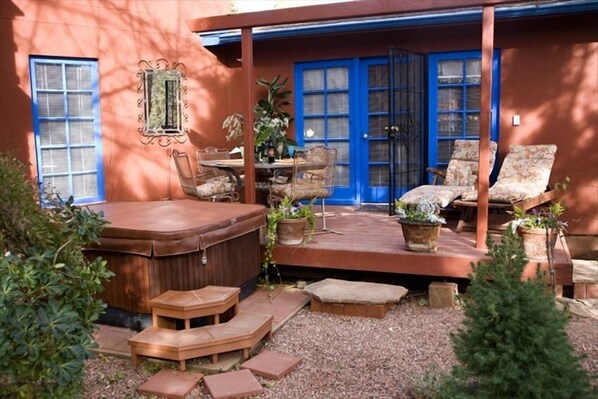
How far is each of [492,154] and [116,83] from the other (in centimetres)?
467

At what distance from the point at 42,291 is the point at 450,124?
5.74 m

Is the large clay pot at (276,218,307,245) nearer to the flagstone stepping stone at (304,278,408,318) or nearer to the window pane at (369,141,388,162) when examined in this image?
the flagstone stepping stone at (304,278,408,318)

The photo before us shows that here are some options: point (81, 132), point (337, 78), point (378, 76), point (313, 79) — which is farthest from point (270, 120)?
point (81, 132)

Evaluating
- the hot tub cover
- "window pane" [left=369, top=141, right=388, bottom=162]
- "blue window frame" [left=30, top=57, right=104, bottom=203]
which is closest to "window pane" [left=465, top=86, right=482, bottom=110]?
"window pane" [left=369, top=141, right=388, bottom=162]

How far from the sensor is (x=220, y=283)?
4.43 metres

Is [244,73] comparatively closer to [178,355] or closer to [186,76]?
[186,76]

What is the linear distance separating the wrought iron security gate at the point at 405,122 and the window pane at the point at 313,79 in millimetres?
1324

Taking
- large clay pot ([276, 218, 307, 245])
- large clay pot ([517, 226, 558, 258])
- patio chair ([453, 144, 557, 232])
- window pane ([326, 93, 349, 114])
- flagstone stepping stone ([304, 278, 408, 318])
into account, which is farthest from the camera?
window pane ([326, 93, 349, 114])

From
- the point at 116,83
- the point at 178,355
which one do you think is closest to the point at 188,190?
the point at 116,83

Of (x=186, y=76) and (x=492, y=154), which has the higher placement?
Answer: (x=186, y=76)

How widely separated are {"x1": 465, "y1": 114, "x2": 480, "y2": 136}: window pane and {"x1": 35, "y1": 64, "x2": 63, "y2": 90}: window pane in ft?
16.0

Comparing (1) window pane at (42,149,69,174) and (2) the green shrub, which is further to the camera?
(1) window pane at (42,149,69,174)

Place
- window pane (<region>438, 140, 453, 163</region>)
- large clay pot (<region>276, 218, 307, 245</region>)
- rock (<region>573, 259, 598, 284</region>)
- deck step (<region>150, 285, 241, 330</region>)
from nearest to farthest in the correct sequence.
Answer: deck step (<region>150, 285, 241, 330</region>)
rock (<region>573, 259, 598, 284</region>)
large clay pot (<region>276, 218, 307, 245</region>)
window pane (<region>438, 140, 453, 163</region>)

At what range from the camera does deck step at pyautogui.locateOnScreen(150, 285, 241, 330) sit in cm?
365
